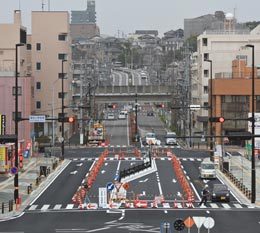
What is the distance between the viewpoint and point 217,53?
12306 centimetres

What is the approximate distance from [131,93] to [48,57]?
22.9 m

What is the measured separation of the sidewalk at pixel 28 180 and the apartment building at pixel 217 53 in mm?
42968

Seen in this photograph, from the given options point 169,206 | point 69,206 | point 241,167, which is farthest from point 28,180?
point 241,167

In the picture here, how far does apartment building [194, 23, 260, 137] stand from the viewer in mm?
121438

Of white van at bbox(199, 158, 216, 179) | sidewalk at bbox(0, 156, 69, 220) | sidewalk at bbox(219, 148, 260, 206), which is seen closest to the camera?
sidewalk at bbox(0, 156, 69, 220)

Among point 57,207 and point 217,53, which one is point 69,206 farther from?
point 217,53

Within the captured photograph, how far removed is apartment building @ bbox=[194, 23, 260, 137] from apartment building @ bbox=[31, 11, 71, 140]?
70.4ft

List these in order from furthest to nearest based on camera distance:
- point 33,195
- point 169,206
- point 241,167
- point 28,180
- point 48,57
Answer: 1. point 48,57
2. point 241,167
3. point 28,180
4. point 33,195
5. point 169,206

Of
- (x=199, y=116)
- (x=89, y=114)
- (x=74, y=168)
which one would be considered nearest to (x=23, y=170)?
(x=74, y=168)

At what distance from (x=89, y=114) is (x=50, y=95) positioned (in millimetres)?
24453

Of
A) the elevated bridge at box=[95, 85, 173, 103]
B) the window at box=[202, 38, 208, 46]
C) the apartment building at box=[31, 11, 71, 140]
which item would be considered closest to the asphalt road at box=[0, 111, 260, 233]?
the apartment building at box=[31, 11, 71, 140]

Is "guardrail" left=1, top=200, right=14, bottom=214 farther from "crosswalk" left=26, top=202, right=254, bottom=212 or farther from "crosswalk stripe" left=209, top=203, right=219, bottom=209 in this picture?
"crosswalk stripe" left=209, top=203, right=219, bottom=209

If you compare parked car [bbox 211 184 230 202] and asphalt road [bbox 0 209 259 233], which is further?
parked car [bbox 211 184 230 202]

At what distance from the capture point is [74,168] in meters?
74.2
